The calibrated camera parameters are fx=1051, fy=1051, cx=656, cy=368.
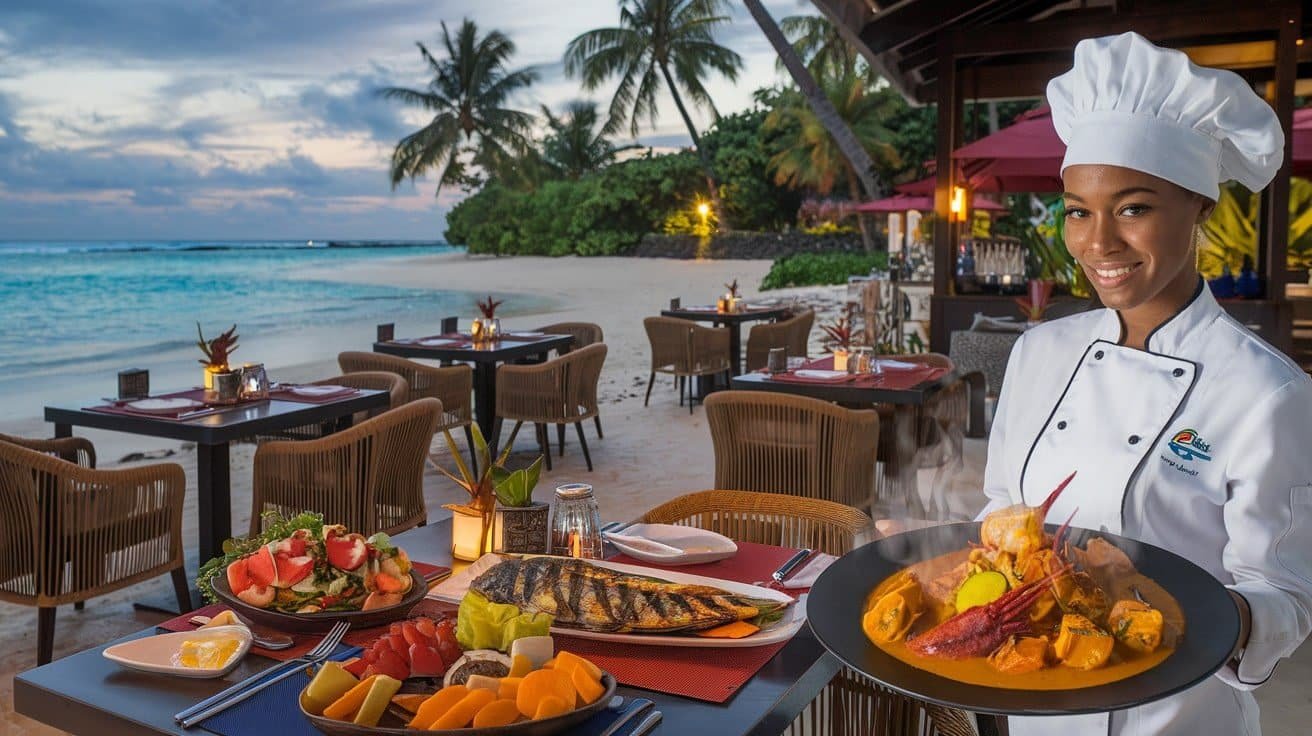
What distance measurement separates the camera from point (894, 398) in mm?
4328

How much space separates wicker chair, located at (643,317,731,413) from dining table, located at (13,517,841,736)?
22.1 ft

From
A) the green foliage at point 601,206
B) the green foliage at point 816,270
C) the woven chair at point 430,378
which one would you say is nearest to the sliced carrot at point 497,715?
the woven chair at point 430,378

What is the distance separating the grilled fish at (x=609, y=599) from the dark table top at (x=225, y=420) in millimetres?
2505

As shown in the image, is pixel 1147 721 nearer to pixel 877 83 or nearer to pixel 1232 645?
pixel 1232 645

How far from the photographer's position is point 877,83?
27578 mm

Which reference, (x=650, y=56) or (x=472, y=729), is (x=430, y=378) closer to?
(x=472, y=729)

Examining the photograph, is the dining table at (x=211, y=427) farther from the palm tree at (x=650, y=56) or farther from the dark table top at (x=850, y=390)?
the palm tree at (x=650, y=56)

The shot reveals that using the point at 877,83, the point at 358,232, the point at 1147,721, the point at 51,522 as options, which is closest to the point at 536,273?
the point at 358,232

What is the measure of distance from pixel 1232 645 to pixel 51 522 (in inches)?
128

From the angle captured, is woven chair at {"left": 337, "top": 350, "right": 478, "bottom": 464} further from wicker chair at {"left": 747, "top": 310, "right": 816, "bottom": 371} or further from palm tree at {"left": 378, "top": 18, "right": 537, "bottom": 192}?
palm tree at {"left": 378, "top": 18, "right": 537, "bottom": 192}

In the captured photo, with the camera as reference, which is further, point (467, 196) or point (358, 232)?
point (467, 196)

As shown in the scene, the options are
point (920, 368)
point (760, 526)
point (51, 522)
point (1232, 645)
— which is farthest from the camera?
point (920, 368)

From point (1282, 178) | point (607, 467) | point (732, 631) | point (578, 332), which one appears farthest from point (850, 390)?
point (1282, 178)

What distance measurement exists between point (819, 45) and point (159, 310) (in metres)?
18.9
